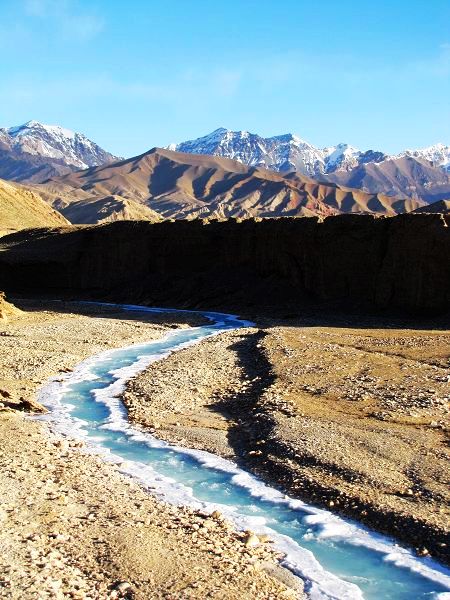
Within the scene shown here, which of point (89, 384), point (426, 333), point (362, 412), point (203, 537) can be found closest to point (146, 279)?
point (426, 333)

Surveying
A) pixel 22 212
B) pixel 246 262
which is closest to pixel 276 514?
pixel 246 262

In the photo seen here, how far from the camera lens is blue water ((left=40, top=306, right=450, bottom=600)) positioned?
9859 mm

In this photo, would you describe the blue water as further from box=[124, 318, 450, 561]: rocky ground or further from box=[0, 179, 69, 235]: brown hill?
box=[0, 179, 69, 235]: brown hill

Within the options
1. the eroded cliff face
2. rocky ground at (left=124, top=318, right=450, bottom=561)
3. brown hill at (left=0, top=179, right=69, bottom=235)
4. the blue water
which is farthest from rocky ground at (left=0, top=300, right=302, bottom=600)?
brown hill at (left=0, top=179, right=69, bottom=235)

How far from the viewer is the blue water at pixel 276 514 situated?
9.86 m

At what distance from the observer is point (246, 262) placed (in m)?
58.0

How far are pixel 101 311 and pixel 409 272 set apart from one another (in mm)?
22828

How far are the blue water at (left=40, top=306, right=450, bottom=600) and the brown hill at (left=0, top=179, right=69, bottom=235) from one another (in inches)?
2866

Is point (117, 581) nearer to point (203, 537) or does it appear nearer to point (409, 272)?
point (203, 537)

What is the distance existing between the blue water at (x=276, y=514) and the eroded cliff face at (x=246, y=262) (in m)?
29.7

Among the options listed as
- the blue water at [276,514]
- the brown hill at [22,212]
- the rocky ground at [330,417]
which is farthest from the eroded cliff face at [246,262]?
the blue water at [276,514]

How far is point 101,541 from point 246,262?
4823 centimetres

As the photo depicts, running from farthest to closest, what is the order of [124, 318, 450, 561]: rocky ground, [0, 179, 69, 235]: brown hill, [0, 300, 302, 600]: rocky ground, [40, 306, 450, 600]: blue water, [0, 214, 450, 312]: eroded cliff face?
[0, 179, 69, 235]: brown hill < [0, 214, 450, 312]: eroded cliff face < [124, 318, 450, 561]: rocky ground < [40, 306, 450, 600]: blue water < [0, 300, 302, 600]: rocky ground

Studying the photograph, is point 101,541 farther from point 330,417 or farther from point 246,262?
point 246,262
